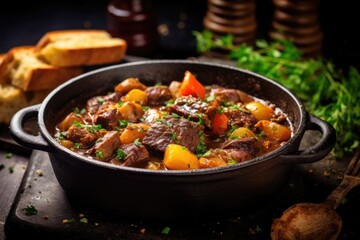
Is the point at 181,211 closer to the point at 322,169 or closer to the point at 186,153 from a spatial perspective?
A: the point at 186,153

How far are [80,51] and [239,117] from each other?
190 cm

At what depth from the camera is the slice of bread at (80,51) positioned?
191 inches

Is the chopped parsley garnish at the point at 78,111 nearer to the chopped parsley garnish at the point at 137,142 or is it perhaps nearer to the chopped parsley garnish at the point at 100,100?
the chopped parsley garnish at the point at 100,100

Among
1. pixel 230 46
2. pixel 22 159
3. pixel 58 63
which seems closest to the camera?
pixel 22 159

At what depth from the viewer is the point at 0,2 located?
6992mm

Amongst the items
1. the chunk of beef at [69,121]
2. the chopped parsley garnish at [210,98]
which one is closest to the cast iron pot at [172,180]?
the chunk of beef at [69,121]

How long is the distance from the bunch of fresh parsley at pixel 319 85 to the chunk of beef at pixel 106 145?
5.70 ft

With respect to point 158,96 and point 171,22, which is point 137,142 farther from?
point 171,22

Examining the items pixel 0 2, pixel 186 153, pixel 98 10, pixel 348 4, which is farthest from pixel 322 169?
pixel 0 2

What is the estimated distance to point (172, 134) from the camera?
3.32 m

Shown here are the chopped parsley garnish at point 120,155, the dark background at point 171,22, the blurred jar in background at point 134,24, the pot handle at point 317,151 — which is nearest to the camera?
the pot handle at point 317,151

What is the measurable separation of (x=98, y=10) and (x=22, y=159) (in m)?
3.41

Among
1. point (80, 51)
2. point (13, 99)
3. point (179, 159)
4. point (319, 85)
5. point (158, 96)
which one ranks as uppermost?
point (179, 159)

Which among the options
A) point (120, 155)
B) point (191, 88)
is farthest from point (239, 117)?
point (120, 155)
